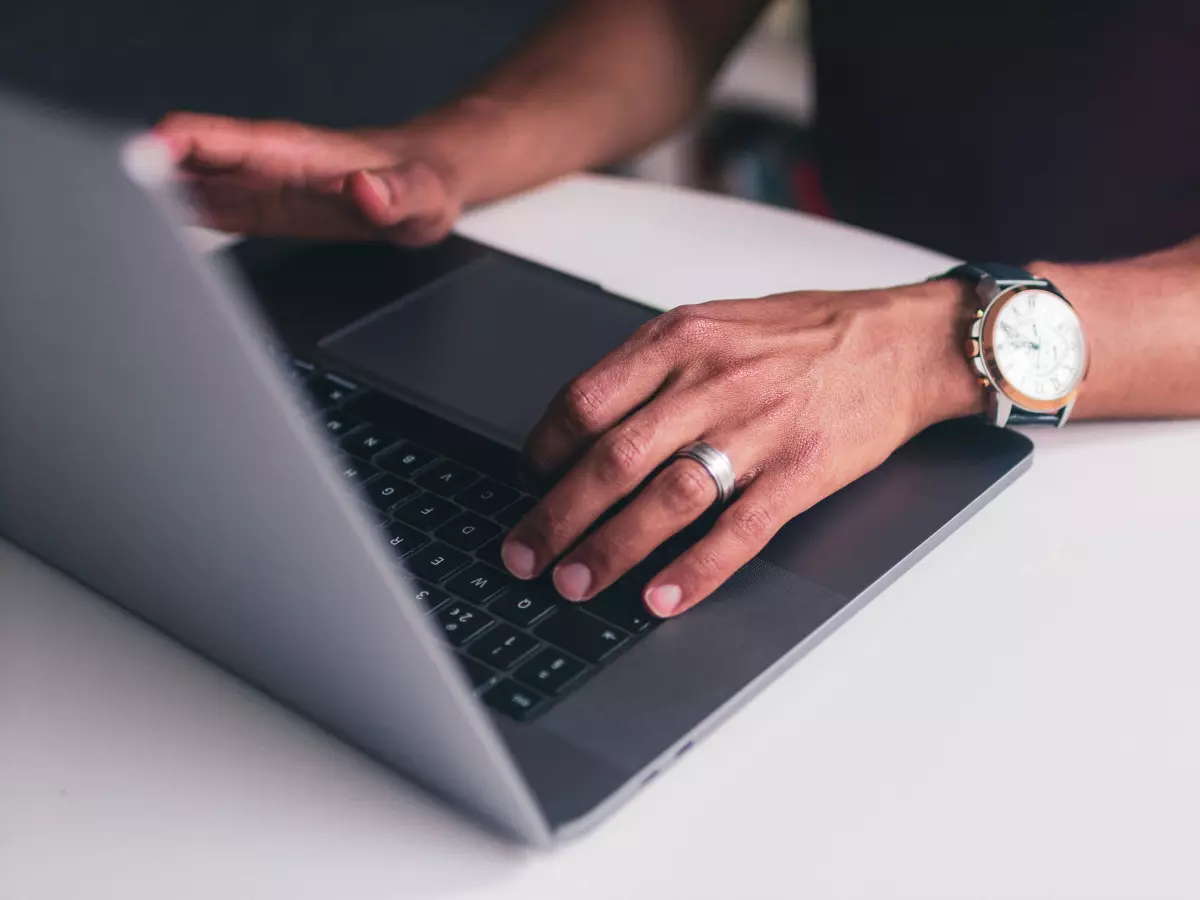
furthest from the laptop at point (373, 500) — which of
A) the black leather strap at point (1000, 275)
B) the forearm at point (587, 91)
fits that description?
the forearm at point (587, 91)

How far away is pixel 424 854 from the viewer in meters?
0.52

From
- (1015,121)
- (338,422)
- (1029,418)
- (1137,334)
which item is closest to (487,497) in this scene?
(338,422)

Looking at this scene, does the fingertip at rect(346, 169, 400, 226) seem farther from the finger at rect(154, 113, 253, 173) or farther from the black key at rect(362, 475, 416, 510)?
the black key at rect(362, 475, 416, 510)

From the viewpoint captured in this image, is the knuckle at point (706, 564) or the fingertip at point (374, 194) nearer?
the knuckle at point (706, 564)

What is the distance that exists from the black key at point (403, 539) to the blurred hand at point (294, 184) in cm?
35

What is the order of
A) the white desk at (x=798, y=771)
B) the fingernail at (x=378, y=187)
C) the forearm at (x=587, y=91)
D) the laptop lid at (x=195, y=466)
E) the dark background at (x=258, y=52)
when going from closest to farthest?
1. the laptop lid at (x=195, y=466)
2. the white desk at (x=798, y=771)
3. the fingernail at (x=378, y=187)
4. the forearm at (x=587, y=91)
5. the dark background at (x=258, y=52)

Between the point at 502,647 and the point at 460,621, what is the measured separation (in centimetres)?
3

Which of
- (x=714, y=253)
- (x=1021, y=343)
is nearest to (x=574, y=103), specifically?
(x=714, y=253)

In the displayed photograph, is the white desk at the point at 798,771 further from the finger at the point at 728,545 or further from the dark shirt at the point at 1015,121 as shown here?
the dark shirt at the point at 1015,121

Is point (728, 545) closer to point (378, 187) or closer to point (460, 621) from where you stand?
point (460, 621)

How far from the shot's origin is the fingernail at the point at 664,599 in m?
0.61

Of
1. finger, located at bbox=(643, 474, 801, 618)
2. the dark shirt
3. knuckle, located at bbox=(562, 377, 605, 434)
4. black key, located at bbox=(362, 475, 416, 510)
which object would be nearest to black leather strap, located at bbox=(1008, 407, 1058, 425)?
finger, located at bbox=(643, 474, 801, 618)

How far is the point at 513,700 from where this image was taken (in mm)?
558

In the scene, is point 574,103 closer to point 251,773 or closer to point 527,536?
point 527,536
